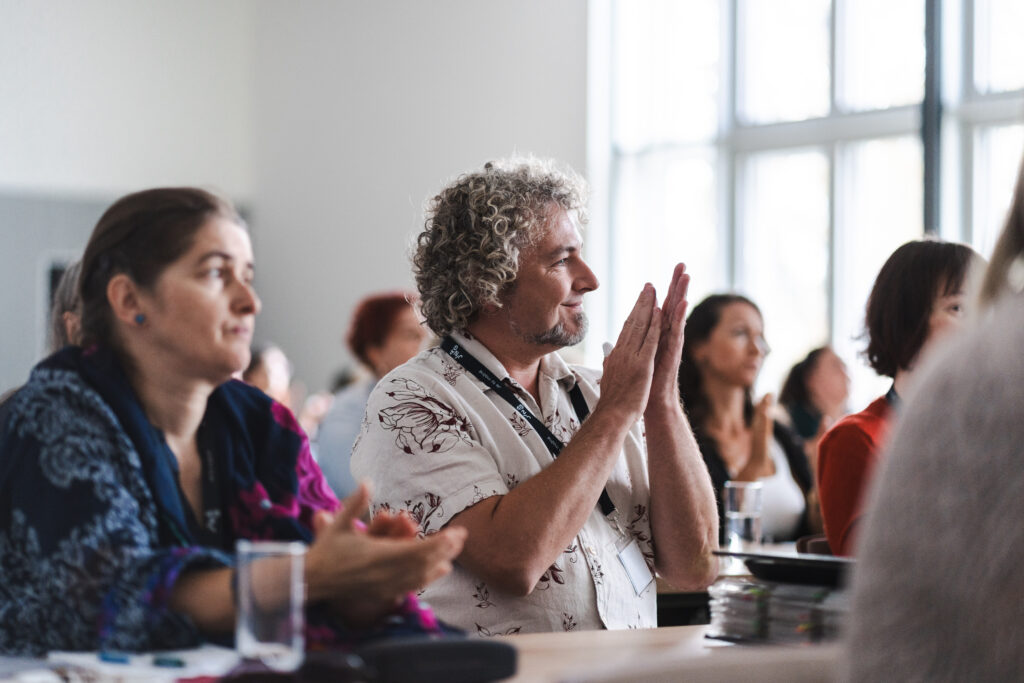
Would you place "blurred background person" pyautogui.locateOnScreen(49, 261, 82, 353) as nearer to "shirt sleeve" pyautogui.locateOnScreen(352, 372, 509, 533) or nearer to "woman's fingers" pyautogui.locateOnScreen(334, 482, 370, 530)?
"woman's fingers" pyautogui.locateOnScreen(334, 482, 370, 530)

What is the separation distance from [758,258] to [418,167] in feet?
8.93

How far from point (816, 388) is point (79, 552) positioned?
5.08 metres

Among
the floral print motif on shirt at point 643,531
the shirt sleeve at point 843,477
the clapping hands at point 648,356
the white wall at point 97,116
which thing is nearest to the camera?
the clapping hands at point 648,356

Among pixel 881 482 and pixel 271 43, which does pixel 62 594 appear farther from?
pixel 271 43

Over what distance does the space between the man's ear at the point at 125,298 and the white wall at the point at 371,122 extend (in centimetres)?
684

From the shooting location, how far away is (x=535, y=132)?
8281mm

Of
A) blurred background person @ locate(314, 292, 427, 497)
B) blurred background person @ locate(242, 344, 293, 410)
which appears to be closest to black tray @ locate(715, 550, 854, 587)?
blurred background person @ locate(314, 292, 427, 497)

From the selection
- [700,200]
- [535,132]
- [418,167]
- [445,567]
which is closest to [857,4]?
[700,200]

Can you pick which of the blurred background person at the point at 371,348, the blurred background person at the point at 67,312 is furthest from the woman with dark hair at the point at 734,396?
the blurred background person at the point at 67,312

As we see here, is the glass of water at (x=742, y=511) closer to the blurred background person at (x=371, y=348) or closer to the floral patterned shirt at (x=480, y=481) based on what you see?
the floral patterned shirt at (x=480, y=481)

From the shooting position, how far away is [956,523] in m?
0.79

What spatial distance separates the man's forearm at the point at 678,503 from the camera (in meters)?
2.12

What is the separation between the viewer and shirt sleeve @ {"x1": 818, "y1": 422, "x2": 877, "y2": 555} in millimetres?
2277

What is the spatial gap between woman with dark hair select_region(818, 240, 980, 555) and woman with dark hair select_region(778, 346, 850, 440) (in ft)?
11.2
